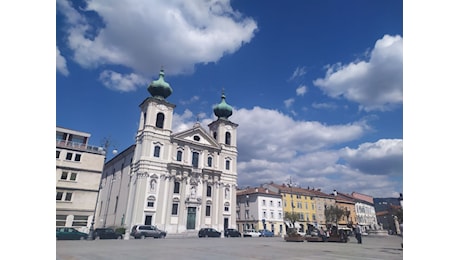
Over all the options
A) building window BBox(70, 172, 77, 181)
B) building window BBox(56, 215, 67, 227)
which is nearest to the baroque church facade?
building window BBox(56, 215, 67, 227)

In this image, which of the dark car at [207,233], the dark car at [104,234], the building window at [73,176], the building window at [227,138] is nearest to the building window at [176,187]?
the dark car at [207,233]

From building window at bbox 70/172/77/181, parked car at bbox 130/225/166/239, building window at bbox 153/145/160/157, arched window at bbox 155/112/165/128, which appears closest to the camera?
building window at bbox 70/172/77/181

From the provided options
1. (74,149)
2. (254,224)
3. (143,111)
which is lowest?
(254,224)

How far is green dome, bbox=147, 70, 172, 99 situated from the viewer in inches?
941

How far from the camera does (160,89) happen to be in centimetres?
2405

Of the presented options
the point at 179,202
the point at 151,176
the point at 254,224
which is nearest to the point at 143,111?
the point at 151,176

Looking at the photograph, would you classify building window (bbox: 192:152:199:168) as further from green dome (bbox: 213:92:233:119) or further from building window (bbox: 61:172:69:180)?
building window (bbox: 61:172:69:180)

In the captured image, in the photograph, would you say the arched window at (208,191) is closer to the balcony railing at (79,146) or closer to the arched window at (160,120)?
the arched window at (160,120)

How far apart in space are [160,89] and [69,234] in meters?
16.9

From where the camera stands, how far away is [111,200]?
81.5 feet

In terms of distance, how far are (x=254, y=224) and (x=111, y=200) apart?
14.1 metres

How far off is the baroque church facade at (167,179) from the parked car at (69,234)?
30.8 ft

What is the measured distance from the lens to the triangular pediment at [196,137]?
24.1 meters
